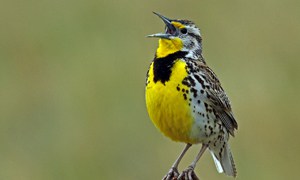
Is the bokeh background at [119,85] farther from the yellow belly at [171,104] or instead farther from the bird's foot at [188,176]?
the bird's foot at [188,176]

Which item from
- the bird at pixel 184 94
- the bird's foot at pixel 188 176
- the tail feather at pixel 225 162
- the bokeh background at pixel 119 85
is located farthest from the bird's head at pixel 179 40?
the bokeh background at pixel 119 85

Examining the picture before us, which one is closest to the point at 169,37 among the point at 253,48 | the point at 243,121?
the point at 243,121

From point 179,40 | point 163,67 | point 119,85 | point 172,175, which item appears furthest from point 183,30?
point 119,85

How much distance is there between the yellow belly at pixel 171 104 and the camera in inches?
221

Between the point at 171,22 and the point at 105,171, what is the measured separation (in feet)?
5.64

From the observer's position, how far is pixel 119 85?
326 inches

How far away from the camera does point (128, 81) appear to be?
8258mm

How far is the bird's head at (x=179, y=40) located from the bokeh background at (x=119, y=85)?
1.52 m

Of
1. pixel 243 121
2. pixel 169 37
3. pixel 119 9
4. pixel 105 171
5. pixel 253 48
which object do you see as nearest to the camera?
pixel 169 37

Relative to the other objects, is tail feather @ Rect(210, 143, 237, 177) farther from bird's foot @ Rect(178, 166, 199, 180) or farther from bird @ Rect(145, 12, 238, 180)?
bird's foot @ Rect(178, 166, 199, 180)

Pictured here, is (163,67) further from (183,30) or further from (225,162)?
(225,162)

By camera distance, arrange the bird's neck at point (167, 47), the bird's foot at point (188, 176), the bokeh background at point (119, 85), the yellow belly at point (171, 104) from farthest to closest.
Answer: the bokeh background at point (119, 85)
the bird's neck at point (167, 47)
the yellow belly at point (171, 104)
the bird's foot at point (188, 176)

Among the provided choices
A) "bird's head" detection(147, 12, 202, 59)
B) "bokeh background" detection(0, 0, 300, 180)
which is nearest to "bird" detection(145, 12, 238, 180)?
"bird's head" detection(147, 12, 202, 59)

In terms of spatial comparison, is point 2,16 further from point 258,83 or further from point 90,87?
point 258,83
